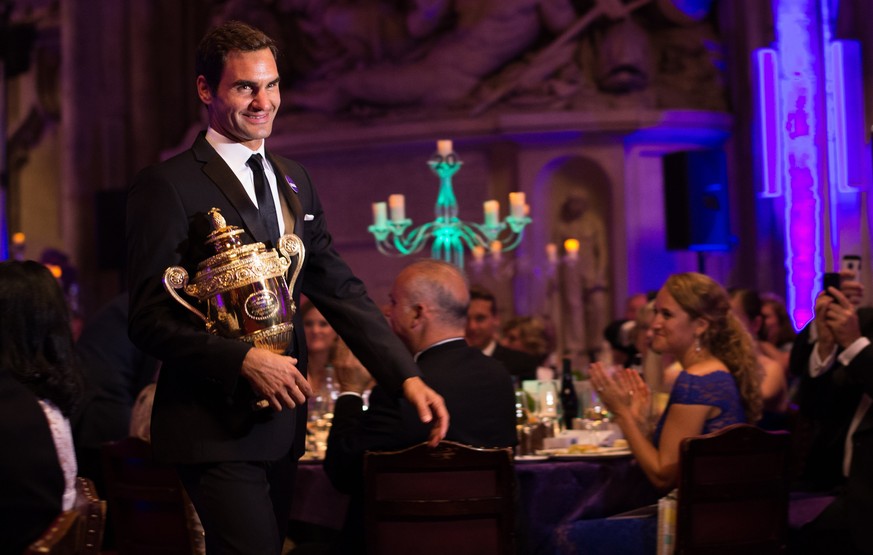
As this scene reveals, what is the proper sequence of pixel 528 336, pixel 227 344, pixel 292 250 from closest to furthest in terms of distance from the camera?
pixel 227 344 → pixel 292 250 → pixel 528 336

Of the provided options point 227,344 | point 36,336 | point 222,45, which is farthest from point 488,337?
point 227,344

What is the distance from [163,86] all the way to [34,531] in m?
12.1

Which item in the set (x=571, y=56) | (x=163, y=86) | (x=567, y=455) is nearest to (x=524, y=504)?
(x=567, y=455)

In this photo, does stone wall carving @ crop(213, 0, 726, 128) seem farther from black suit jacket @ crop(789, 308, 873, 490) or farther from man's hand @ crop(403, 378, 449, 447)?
man's hand @ crop(403, 378, 449, 447)

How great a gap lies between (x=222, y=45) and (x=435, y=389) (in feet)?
5.22

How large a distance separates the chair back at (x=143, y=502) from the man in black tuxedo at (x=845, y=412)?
7.40ft

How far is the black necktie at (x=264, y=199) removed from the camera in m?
2.34

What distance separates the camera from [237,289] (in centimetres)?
214

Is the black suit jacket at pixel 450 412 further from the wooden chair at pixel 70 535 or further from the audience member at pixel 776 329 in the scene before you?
the audience member at pixel 776 329

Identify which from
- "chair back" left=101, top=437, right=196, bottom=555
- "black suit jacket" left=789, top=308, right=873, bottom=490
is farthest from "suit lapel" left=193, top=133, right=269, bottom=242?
"black suit jacket" left=789, top=308, right=873, bottom=490

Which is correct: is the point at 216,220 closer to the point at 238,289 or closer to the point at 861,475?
the point at 238,289

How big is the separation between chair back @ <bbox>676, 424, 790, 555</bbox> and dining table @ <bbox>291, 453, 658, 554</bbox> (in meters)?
0.38

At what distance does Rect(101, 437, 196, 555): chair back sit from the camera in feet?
12.8

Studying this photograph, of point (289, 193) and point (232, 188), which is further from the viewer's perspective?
point (289, 193)
